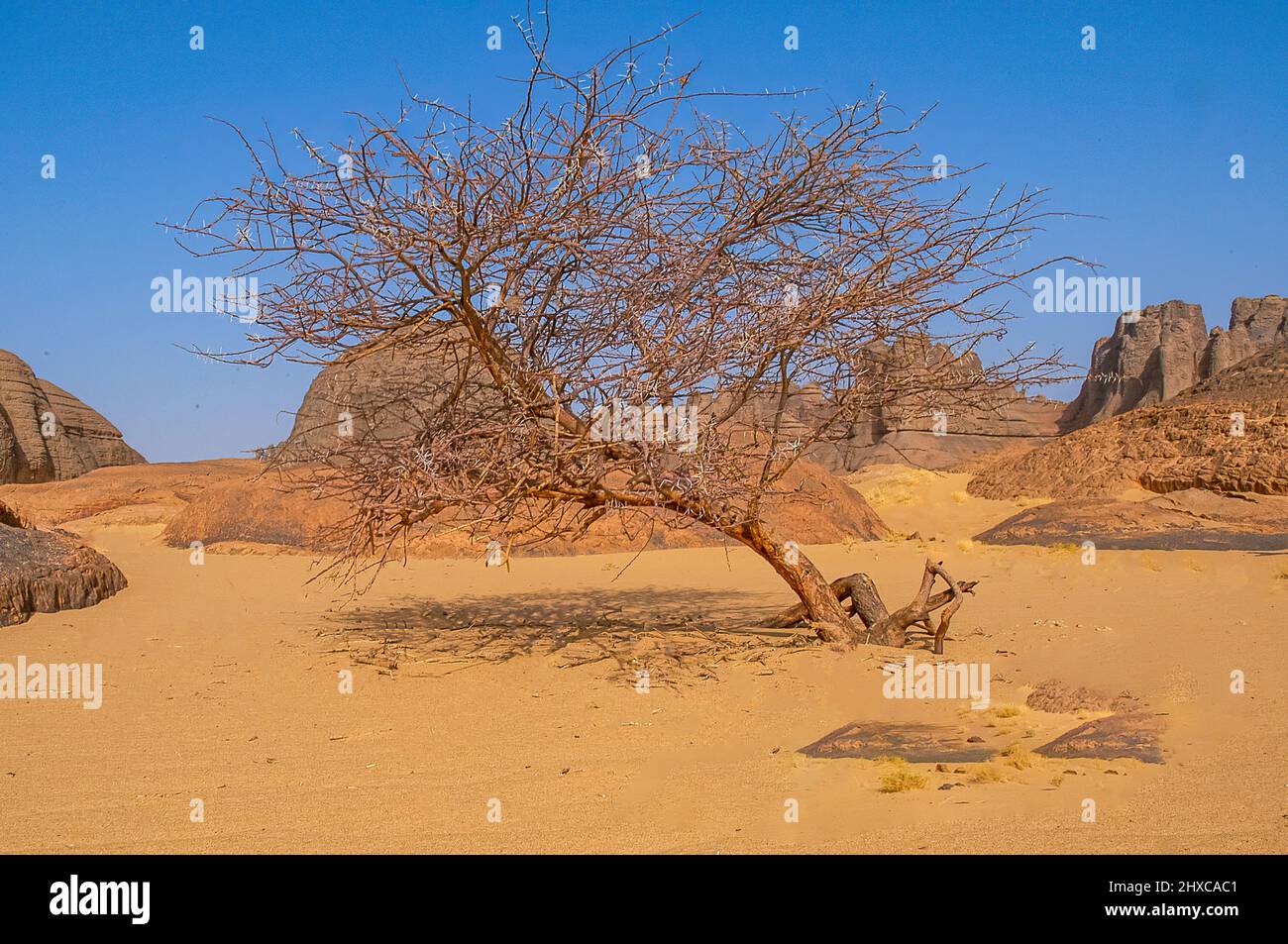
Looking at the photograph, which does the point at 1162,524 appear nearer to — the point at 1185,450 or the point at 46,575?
the point at 1185,450

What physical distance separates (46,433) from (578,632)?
27080 millimetres

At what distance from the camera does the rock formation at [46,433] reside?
28250 millimetres

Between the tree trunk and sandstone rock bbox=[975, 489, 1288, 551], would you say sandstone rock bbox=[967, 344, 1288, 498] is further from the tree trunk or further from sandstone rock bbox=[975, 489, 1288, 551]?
the tree trunk

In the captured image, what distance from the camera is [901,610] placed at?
7.25 metres

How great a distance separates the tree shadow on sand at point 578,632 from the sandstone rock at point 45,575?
6.52 ft

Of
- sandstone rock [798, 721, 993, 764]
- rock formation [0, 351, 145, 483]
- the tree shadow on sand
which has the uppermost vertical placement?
rock formation [0, 351, 145, 483]

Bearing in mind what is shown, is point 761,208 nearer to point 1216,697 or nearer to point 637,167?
point 637,167

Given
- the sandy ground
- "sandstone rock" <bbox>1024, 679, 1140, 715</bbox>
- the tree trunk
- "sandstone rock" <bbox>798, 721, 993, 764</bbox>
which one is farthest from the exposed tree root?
"sandstone rock" <bbox>798, 721, 993, 764</bbox>

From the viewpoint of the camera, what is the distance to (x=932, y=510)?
1872 cm

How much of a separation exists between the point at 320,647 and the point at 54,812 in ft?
11.7

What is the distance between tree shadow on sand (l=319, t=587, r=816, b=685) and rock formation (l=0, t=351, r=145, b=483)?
2347cm

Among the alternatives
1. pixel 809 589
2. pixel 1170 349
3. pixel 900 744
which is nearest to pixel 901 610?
pixel 809 589

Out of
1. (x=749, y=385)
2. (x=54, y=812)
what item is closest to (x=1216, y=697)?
(x=749, y=385)

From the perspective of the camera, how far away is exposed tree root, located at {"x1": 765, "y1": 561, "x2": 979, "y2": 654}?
23.3 ft
